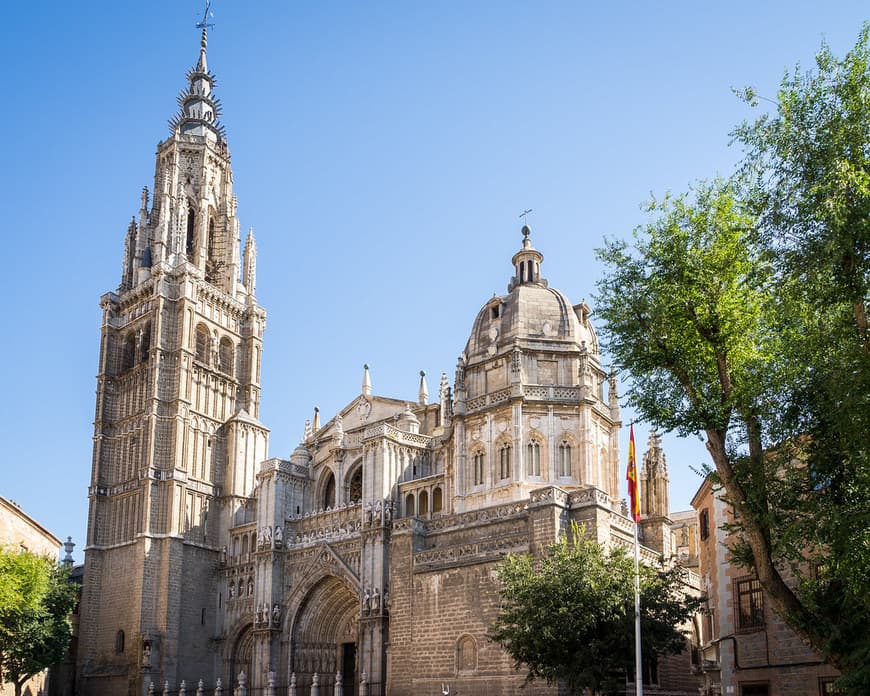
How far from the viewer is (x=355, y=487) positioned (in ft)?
160

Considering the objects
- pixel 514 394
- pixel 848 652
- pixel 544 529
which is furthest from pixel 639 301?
pixel 514 394

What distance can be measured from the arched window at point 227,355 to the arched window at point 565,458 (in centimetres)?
2408

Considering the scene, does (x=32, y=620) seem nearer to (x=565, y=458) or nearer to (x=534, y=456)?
(x=534, y=456)

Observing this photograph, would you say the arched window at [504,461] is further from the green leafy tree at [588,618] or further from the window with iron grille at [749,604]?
the window with iron grille at [749,604]

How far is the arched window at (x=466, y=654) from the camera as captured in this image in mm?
32688

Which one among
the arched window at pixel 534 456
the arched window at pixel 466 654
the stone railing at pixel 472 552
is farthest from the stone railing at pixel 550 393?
the arched window at pixel 466 654

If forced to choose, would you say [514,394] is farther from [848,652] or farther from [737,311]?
[848,652]

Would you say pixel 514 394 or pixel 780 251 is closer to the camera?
pixel 780 251

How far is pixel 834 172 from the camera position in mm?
17562

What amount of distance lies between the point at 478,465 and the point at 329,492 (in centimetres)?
1228

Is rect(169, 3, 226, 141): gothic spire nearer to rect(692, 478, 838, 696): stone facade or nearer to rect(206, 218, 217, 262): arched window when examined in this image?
rect(206, 218, 217, 262): arched window

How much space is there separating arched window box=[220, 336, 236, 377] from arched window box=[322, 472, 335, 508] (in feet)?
33.9

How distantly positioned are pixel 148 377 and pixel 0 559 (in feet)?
56.6

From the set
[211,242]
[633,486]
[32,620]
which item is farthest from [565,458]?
[211,242]
